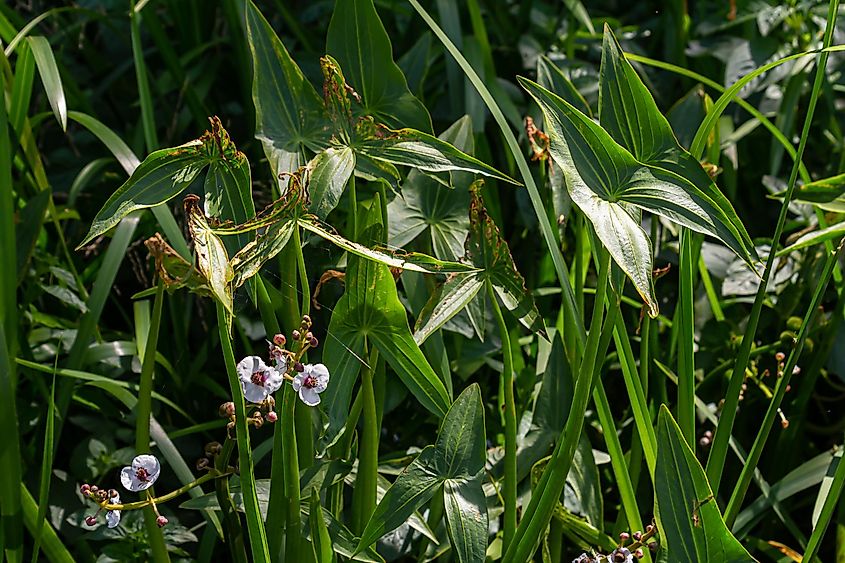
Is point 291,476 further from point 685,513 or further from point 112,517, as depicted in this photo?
point 685,513

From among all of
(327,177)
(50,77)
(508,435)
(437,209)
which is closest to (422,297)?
(437,209)

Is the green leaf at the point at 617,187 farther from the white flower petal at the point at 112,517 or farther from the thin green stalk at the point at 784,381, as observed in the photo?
the white flower petal at the point at 112,517

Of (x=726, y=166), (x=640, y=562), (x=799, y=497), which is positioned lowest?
(x=799, y=497)

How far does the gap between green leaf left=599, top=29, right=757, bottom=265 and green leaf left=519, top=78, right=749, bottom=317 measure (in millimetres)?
20

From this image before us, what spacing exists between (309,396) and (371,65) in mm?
317

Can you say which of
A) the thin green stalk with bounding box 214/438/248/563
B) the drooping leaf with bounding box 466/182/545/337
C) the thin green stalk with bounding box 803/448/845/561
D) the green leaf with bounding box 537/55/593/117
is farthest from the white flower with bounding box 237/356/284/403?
the thin green stalk with bounding box 803/448/845/561

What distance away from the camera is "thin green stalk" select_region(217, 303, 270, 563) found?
1.97ft

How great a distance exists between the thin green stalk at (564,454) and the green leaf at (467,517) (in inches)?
1.6

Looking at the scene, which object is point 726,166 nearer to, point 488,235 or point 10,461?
point 488,235

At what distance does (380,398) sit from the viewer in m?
0.81

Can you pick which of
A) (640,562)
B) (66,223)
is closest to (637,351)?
(640,562)

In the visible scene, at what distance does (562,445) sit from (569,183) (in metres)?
0.21

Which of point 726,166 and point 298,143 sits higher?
point 298,143

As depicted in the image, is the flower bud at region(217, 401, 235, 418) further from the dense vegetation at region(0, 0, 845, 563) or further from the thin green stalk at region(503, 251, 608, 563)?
the thin green stalk at region(503, 251, 608, 563)
